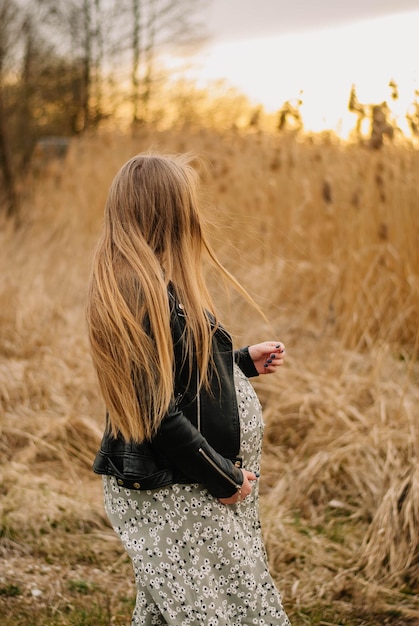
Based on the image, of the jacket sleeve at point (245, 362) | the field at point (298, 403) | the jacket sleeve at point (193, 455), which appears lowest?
the field at point (298, 403)

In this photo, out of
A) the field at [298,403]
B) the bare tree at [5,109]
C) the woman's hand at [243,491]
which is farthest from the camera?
the bare tree at [5,109]

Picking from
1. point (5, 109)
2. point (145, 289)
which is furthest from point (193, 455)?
point (5, 109)

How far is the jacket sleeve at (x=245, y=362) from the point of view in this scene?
199cm

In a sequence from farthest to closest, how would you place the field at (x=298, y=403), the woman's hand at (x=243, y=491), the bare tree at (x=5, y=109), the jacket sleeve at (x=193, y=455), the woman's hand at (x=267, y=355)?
the bare tree at (x=5, y=109)
the field at (x=298, y=403)
the woman's hand at (x=267, y=355)
the woman's hand at (x=243, y=491)
the jacket sleeve at (x=193, y=455)

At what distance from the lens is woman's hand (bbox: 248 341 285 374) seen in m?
1.93

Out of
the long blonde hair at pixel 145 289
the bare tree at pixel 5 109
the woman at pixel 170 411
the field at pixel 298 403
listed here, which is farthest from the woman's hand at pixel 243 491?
the bare tree at pixel 5 109

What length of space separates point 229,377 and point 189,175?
50 cm

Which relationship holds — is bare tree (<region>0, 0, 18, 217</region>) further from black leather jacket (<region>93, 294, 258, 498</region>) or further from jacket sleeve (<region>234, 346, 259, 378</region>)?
black leather jacket (<region>93, 294, 258, 498</region>)

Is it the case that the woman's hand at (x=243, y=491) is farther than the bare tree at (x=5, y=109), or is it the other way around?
the bare tree at (x=5, y=109)

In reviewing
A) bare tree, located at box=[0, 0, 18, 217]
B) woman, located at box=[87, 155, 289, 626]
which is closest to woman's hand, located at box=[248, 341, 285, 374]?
woman, located at box=[87, 155, 289, 626]

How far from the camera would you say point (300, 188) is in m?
5.62

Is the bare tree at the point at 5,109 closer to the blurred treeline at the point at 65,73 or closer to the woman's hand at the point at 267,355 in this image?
the blurred treeline at the point at 65,73

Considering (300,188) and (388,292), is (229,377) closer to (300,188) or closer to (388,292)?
(388,292)

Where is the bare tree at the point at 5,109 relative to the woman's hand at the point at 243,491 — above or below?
above
